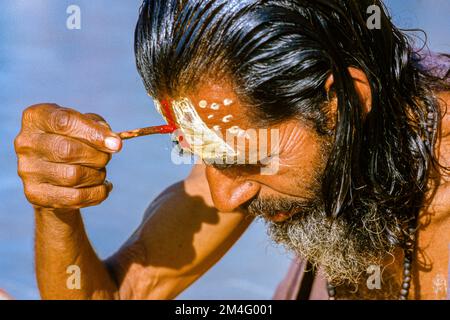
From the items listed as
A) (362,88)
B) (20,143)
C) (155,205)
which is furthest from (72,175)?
(155,205)

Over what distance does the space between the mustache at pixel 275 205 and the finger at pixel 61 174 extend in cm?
35

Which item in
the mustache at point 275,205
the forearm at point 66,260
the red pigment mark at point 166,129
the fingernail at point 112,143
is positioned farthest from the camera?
the forearm at point 66,260

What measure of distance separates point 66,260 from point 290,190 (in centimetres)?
65

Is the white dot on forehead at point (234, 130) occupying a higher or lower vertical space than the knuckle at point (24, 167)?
higher

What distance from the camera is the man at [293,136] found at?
5.21ft

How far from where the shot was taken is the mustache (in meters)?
1.79

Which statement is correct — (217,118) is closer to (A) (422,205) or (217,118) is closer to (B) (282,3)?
(B) (282,3)

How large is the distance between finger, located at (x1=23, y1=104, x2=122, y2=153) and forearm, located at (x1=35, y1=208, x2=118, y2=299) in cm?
34

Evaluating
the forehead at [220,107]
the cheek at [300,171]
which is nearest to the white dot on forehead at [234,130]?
the forehead at [220,107]

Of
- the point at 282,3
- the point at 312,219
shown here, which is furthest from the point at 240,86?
the point at 312,219

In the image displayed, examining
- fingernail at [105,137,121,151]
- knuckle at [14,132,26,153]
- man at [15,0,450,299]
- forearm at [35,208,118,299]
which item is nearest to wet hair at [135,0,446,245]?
man at [15,0,450,299]

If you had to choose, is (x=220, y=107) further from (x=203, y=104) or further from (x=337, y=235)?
(x=337, y=235)

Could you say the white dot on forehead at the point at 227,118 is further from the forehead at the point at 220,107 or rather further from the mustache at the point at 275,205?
the mustache at the point at 275,205

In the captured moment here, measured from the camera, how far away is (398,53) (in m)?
1.86
